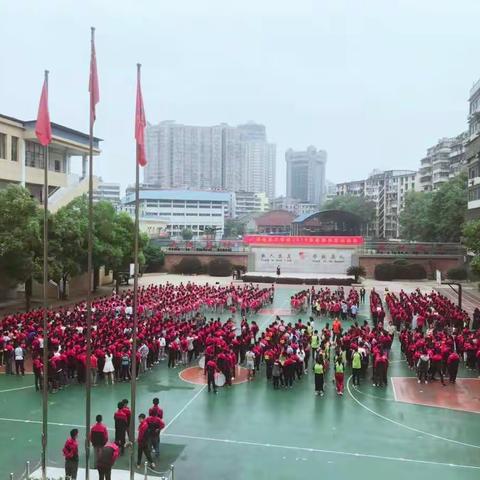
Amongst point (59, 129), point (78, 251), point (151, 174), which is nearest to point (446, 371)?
point (78, 251)

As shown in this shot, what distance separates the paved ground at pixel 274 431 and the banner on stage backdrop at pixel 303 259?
30777mm

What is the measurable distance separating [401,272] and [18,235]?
31.6 m

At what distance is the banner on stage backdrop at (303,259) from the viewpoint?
4544 centimetres

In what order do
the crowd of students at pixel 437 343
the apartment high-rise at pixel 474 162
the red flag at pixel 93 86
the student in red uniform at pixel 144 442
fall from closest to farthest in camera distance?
the red flag at pixel 93 86, the student in red uniform at pixel 144 442, the crowd of students at pixel 437 343, the apartment high-rise at pixel 474 162

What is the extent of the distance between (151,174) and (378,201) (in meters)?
86.4

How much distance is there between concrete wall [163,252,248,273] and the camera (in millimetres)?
50625

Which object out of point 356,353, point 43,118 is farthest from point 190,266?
point 43,118

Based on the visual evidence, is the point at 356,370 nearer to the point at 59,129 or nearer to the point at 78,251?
the point at 78,251

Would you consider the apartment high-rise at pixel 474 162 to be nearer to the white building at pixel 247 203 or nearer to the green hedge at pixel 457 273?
the green hedge at pixel 457 273

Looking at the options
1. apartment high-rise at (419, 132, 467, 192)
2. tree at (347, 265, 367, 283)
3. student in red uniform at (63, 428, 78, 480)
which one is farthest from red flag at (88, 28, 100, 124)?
apartment high-rise at (419, 132, 467, 192)

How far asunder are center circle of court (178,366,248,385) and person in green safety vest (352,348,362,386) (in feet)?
9.32

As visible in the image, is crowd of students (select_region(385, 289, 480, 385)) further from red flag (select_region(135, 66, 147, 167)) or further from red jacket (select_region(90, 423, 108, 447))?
red flag (select_region(135, 66, 147, 167))

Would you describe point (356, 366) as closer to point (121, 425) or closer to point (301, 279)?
point (121, 425)

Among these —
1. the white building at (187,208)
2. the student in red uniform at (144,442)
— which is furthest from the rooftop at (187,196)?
the student in red uniform at (144,442)
